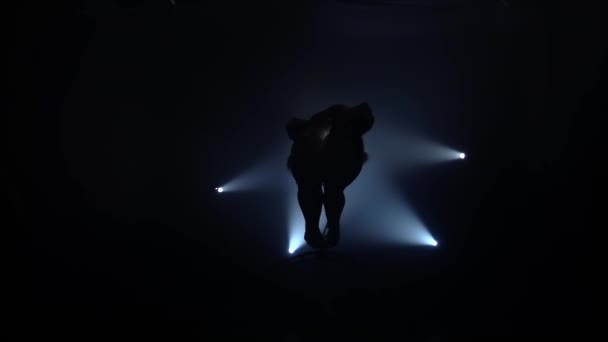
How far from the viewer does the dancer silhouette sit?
1.93 m

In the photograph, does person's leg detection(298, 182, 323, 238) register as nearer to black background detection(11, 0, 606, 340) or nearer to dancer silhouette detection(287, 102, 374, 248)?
dancer silhouette detection(287, 102, 374, 248)

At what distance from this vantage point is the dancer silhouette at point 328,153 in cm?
193

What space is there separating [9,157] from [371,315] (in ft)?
11.1

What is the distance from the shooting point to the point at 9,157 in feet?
8.89

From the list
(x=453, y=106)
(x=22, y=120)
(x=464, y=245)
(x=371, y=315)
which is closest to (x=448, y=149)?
(x=453, y=106)

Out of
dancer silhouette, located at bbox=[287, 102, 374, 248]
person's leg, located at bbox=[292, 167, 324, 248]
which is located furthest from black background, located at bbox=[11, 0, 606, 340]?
dancer silhouette, located at bbox=[287, 102, 374, 248]

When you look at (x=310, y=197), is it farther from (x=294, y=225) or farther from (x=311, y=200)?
(x=294, y=225)

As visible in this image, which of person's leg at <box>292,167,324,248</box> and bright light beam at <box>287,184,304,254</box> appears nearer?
person's leg at <box>292,167,324,248</box>

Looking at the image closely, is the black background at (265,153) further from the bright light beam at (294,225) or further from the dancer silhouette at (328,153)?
the dancer silhouette at (328,153)

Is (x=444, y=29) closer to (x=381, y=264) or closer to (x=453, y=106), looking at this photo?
(x=453, y=106)

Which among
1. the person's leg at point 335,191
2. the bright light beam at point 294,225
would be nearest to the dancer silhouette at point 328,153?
the person's leg at point 335,191

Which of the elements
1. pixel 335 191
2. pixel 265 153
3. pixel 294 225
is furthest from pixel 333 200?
pixel 265 153

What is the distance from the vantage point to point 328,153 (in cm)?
201

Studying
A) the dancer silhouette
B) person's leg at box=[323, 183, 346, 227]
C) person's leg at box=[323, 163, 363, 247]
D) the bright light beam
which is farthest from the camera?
the bright light beam
